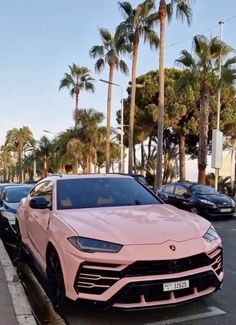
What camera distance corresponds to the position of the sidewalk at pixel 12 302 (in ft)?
16.1

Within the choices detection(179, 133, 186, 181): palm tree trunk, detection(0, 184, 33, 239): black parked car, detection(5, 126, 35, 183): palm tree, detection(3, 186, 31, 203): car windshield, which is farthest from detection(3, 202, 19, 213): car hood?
detection(5, 126, 35, 183): palm tree

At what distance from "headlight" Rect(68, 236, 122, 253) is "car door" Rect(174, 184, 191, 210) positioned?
553 inches

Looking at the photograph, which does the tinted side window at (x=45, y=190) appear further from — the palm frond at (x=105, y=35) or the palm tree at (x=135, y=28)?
the palm frond at (x=105, y=35)

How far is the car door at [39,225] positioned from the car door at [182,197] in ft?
38.1

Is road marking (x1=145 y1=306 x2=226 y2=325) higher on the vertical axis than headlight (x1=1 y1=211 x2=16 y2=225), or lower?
lower

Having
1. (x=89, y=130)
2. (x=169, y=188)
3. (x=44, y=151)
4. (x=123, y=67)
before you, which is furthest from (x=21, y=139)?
(x=169, y=188)

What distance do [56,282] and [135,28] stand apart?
97.1 feet

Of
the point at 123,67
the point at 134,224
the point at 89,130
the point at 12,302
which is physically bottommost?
the point at 12,302

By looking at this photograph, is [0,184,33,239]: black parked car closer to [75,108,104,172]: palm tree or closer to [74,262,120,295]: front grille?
[74,262,120,295]: front grille

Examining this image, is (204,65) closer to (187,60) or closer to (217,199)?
(187,60)

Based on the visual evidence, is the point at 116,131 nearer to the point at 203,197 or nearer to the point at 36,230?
the point at 203,197

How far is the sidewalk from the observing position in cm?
491

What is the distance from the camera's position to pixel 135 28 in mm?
32969

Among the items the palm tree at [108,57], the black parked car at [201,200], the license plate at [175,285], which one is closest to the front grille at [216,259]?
the license plate at [175,285]
